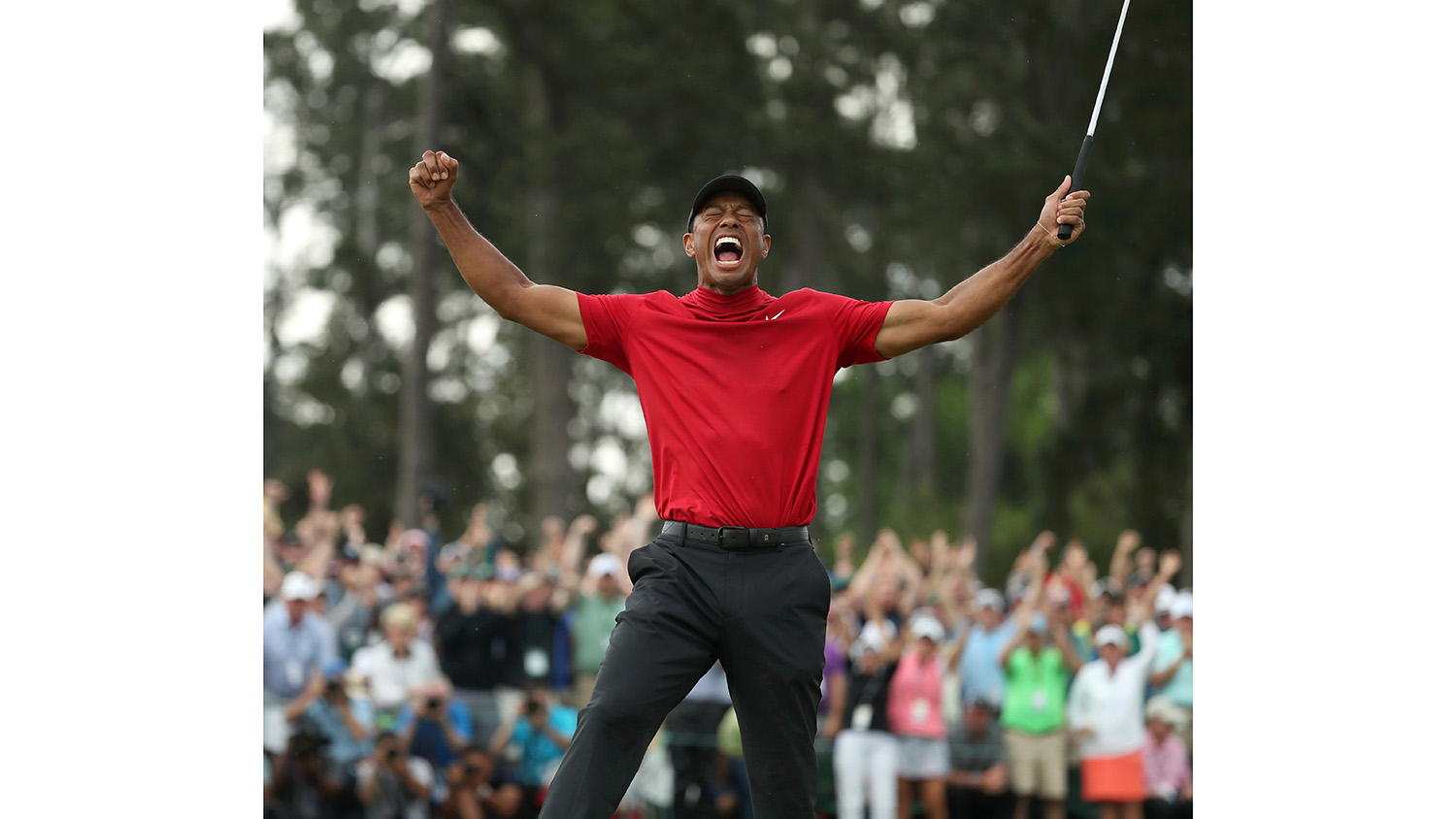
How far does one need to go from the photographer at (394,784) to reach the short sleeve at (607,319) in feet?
20.6

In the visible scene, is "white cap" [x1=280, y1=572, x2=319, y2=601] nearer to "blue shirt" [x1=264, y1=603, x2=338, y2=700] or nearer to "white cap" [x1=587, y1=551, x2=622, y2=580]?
"blue shirt" [x1=264, y1=603, x2=338, y2=700]

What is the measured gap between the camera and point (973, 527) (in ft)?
59.6

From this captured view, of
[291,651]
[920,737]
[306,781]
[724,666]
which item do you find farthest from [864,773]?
[724,666]

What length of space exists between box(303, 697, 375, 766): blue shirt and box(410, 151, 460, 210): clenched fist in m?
6.55

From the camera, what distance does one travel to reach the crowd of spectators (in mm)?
9414

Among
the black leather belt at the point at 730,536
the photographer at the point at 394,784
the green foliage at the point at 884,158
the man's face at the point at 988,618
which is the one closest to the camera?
the black leather belt at the point at 730,536

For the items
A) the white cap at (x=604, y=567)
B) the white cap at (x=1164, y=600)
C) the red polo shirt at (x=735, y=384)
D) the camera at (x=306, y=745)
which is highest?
the red polo shirt at (x=735, y=384)

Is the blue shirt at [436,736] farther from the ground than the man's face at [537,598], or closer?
closer

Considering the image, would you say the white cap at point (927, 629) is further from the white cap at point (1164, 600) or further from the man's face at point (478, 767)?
the man's face at point (478, 767)

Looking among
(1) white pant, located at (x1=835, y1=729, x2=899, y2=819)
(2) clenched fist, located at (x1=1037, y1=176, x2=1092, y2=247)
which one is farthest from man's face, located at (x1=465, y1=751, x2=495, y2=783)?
(2) clenched fist, located at (x1=1037, y1=176, x2=1092, y2=247)

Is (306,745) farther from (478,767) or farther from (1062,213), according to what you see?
(1062,213)

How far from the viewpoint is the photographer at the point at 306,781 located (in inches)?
388

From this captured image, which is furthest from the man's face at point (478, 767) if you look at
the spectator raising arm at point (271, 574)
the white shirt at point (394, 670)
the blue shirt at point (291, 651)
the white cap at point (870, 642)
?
the white cap at point (870, 642)

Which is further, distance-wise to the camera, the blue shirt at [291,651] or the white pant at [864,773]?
the blue shirt at [291,651]
